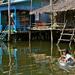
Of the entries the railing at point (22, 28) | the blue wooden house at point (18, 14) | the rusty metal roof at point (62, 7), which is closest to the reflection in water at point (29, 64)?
the rusty metal roof at point (62, 7)

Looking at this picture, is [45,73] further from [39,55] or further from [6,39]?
[6,39]

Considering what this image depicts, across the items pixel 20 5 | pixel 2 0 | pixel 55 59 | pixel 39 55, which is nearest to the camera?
pixel 55 59

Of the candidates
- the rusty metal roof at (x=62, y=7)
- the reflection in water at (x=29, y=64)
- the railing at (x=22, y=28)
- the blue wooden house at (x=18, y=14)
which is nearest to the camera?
the reflection in water at (x=29, y=64)

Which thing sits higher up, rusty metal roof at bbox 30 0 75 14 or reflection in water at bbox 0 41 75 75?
rusty metal roof at bbox 30 0 75 14

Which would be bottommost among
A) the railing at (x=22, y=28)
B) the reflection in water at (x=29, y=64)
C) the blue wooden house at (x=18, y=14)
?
the reflection in water at (x=29, y=64)

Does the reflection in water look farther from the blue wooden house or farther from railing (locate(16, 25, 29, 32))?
the blue wooden house

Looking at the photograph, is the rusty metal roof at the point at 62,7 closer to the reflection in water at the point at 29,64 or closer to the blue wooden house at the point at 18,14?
the reflection in water at the point at 29,64

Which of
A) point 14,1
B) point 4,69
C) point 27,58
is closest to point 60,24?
point 14,1

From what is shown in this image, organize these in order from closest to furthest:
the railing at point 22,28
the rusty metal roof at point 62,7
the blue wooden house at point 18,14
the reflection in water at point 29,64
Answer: the reflection in water at point 29,64
the rusty metal roof at point 62,7
the railing at point 22,28
the blue wooden house at point 18,14

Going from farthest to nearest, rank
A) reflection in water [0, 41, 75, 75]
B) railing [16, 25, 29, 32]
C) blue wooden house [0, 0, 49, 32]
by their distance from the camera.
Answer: blue wooden house [0, 0, 49, 32] < railing [16, 25, 29, 32] < reflection in water [0, 41, 75, 75]

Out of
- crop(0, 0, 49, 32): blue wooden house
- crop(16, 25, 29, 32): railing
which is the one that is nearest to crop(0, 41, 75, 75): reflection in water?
crop(16, 25, 29, 32): railing

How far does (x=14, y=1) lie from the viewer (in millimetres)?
41500

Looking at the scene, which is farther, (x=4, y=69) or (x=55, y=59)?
(x=55, y=59)

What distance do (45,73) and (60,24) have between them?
16.8 m
